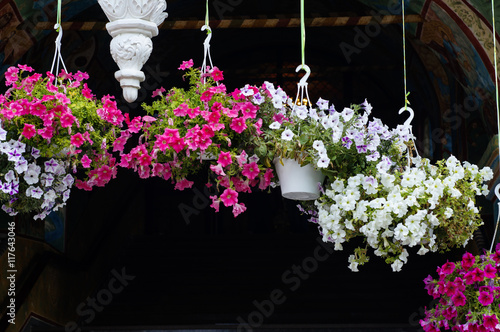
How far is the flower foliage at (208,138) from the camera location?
4699 mm

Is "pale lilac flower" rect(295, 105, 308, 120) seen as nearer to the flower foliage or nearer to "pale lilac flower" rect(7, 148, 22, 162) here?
the flower foliage

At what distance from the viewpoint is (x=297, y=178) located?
481 centimetres

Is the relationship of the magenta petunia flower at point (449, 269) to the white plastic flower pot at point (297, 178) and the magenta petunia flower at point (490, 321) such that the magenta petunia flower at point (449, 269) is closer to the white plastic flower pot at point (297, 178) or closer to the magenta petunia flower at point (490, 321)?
the magenta petunia flower at point (490, 321)

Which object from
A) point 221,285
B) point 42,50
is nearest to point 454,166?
point 42,50

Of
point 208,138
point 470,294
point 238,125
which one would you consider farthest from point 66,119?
point 470,294

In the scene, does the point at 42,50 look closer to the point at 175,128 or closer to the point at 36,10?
the point at 36,10

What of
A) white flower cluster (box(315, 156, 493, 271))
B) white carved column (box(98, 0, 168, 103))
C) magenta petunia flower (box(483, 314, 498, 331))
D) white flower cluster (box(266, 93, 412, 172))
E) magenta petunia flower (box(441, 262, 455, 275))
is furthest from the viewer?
magenta petunia flower (box(441, 262, 455, 275))

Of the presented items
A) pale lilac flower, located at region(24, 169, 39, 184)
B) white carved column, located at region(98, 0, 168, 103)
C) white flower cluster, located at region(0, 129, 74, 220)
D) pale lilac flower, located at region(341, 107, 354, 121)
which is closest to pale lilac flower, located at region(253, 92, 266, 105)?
pale lilac flower, located at region(341, 107, 354, 121)

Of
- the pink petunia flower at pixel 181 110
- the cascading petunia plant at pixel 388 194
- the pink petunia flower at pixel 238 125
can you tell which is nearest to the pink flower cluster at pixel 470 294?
the cascading petunia plant at pixel 388 194

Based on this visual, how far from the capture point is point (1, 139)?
4.70 meters

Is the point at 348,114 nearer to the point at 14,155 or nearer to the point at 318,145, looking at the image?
the point at 318,145

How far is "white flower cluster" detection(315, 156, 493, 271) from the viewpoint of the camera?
15.2 ft

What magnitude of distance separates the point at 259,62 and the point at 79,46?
5015mm

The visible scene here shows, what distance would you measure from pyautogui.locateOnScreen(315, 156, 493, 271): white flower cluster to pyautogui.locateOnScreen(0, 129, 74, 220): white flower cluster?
129cm
